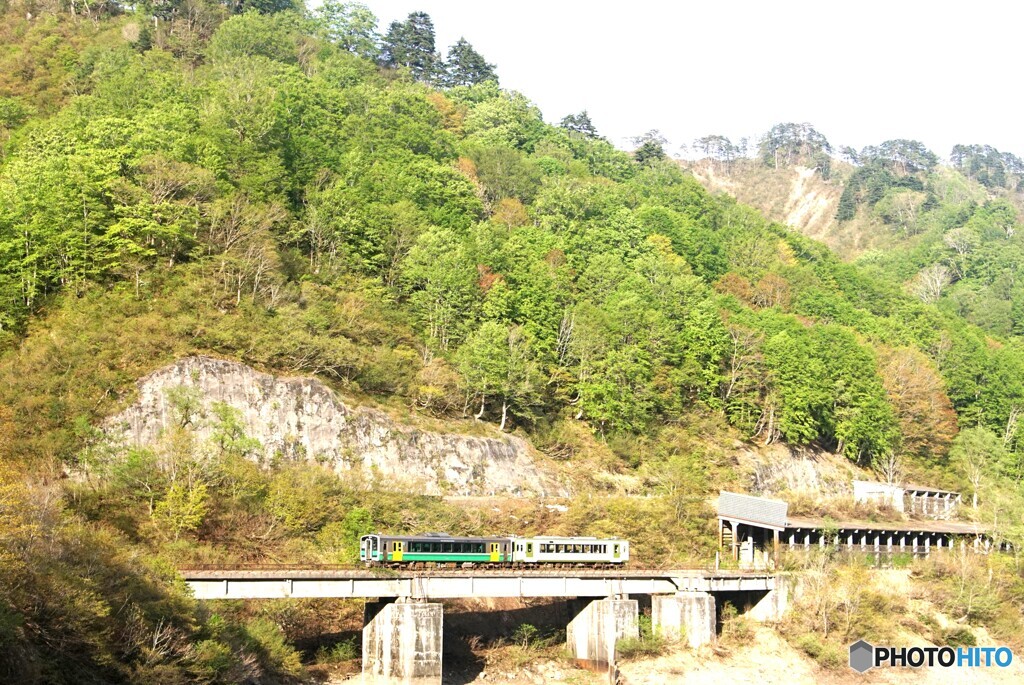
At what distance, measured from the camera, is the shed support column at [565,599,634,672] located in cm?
5975

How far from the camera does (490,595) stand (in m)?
56.5

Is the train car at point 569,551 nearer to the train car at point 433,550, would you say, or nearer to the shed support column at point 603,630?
the train car at point 433,550

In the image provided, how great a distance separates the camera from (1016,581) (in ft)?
256

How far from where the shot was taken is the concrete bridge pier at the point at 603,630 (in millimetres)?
59781

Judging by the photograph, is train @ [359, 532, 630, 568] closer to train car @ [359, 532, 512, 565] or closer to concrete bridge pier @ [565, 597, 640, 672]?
train car @ [359, 532, 512, 565]

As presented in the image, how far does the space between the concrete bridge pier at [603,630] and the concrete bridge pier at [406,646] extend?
11.4 metres

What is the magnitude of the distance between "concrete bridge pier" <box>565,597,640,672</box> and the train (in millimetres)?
3190

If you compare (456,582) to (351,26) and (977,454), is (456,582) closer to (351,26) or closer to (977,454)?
(977,454)

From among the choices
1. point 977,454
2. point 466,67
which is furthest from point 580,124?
point 977,454

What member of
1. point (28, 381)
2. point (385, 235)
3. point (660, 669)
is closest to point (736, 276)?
point (385, 235)

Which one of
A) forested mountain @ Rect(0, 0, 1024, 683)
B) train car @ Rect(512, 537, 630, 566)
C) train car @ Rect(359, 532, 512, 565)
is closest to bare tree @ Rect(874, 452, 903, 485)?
forested mountain @ Rect(0, 0, 1024, 683)

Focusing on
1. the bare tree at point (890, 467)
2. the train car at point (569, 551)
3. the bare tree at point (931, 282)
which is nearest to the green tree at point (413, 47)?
the bare tree at point (931, 282)

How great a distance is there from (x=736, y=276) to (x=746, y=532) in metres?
57.4

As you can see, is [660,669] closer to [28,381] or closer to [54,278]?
[28,381]
